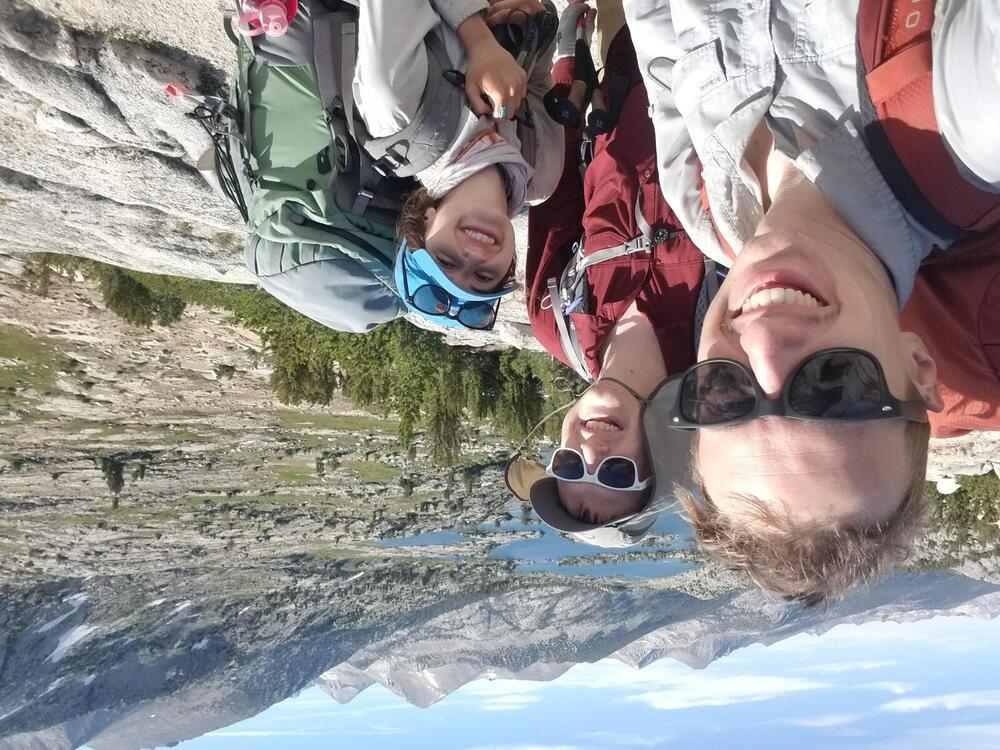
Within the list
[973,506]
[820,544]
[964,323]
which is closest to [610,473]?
[820,544]

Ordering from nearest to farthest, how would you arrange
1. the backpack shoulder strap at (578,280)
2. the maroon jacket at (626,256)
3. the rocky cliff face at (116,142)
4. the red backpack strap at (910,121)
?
the red backpack strap at (910,121) < the maroon jacket at (626,256) < the backpack shoulder strap at (578,280) < the rocky cliff face at (116,142)

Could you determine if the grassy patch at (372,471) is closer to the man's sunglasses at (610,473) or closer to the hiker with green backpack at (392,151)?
the hiker with green backpack at (392,151)

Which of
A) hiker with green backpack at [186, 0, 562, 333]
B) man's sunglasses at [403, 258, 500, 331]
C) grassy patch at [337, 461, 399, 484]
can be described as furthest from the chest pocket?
grassy patch at [337, 461, 399, 484]

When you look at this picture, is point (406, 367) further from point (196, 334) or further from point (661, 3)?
point (661, 3)

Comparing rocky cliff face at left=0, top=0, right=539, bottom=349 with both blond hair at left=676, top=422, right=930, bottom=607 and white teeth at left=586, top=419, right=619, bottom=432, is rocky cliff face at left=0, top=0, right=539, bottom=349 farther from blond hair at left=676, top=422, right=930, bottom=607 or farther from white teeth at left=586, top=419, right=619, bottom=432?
blond hair at left=676, top=422, right=930, bottom=607

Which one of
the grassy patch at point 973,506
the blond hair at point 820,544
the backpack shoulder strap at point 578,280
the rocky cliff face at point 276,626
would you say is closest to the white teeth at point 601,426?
the backpack shoulder strap at point 578,280

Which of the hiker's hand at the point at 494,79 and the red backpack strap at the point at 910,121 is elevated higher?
the hiker's hand at the point at 494,79
